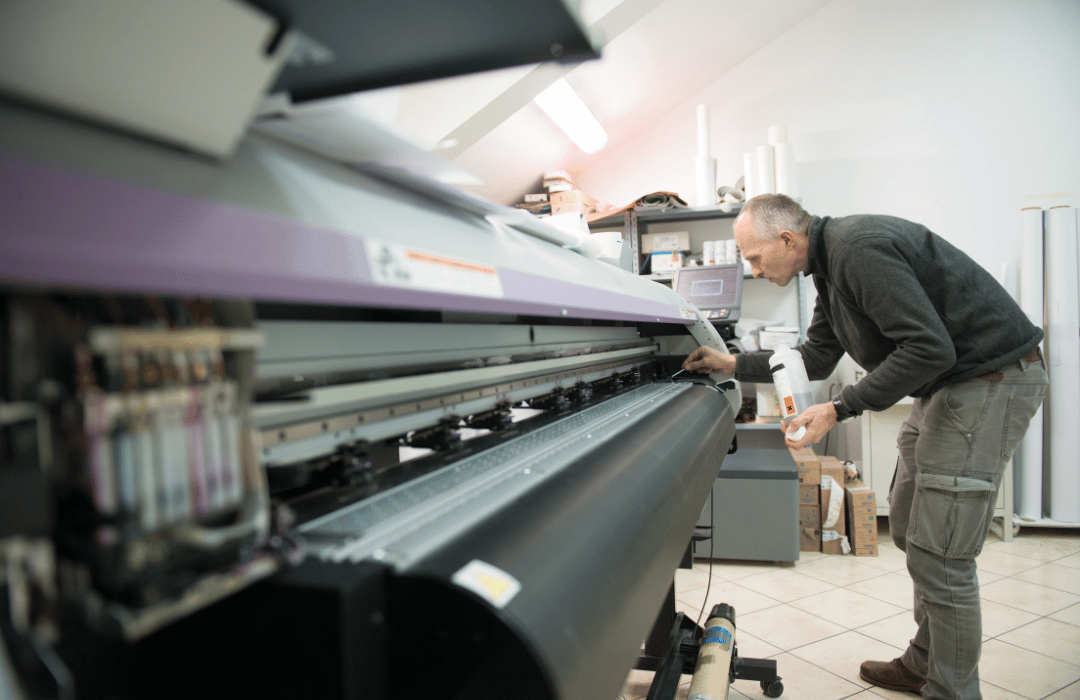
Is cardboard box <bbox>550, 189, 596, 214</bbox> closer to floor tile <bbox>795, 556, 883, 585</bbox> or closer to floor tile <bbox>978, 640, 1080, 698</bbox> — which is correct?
floor tile <bbox>795, 556, 883, 585</bbox>

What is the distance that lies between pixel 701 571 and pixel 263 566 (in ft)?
9.91

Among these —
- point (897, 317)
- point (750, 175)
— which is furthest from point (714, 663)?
point (750, 175)

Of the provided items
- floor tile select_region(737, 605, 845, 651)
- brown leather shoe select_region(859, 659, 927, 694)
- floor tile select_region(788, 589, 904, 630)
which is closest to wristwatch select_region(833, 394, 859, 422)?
brown leather shoe select_region(859, 659, 927, 694)

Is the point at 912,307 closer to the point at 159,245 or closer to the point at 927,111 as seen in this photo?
the point at 159,245

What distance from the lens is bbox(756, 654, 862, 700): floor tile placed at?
2.03 metres

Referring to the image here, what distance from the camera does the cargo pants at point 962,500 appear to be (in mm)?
1815

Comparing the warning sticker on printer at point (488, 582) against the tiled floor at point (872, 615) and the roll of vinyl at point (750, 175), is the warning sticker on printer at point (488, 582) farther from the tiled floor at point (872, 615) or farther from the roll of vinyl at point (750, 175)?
the roll of vinyl at point (750, 175)

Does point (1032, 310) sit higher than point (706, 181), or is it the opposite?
point (706, 181)

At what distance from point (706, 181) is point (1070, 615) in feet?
9.10

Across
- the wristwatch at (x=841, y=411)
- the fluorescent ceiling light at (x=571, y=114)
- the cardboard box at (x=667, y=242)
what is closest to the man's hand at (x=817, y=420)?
the wristwatch at (x=841, y=411)

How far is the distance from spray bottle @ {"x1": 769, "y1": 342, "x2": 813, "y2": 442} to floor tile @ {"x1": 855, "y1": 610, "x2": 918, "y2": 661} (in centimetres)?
95

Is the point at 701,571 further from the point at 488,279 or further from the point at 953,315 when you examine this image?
the point at 488,279

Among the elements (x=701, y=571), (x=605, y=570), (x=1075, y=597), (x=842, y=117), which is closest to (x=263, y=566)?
(x=605, y=570)

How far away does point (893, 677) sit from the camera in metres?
2.06
